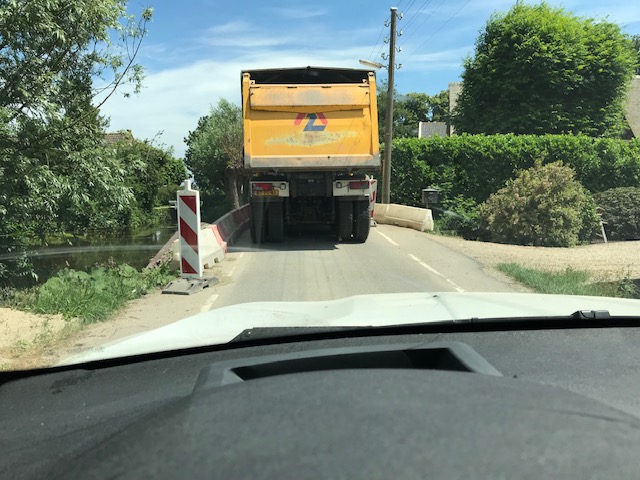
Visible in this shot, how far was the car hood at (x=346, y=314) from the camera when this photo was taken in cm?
308

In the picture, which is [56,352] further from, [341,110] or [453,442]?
[341,110]

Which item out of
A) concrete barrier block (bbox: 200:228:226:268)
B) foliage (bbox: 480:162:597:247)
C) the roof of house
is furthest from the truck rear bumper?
foliage (bbox: 480:162:597:247)

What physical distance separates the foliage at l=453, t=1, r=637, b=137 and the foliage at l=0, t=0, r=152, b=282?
25677mm

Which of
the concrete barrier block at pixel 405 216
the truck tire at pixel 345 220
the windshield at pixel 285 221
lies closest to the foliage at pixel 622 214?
the windshield at pixel 285 221

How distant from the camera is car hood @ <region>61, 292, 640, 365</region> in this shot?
3082mm

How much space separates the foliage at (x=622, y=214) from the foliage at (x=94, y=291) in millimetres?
13682

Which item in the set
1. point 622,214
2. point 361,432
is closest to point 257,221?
point 622,214

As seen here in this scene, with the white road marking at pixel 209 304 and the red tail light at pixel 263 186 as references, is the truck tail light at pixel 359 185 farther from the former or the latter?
the white road marking at pixel 209 304

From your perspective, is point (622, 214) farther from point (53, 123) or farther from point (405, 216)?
point (53, 123)

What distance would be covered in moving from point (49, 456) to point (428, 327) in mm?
1964

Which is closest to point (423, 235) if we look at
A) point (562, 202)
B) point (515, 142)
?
point (562, 202)

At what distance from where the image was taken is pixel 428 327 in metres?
3.05

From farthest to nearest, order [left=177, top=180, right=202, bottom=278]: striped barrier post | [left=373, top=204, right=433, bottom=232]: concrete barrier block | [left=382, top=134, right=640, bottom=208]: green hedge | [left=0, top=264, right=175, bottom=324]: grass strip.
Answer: [left=382, top=134, right=640, bottom=208]: green hedge → [left=373, top=204, right=433, bottom=232]: concrete barrier block → [left=177, top=180, right=202, bottom=278]: striped barrier post → [left=0, top=264, right=175, bottom=324]: grass strip

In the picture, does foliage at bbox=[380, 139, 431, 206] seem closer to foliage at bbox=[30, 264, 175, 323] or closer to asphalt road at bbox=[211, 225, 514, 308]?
asphalt road at bbox=[211, 225, 514, 308]
